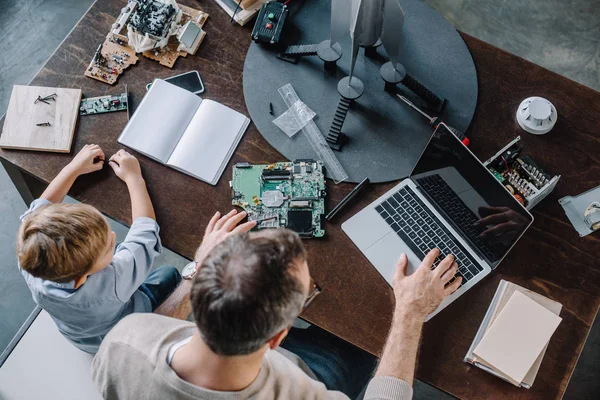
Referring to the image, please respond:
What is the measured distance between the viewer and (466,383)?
5.02 ft

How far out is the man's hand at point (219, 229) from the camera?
1.62 meters

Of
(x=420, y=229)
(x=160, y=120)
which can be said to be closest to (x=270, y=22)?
(x=160, y=120)

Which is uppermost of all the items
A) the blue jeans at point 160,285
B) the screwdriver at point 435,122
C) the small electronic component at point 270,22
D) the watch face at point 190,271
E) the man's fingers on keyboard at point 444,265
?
the small electronic component at point 270,22

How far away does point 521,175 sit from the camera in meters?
1.69

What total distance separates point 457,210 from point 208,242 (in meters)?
0.69

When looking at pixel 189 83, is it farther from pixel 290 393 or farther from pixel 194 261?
pixel 290 393

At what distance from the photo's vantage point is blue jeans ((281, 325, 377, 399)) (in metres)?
1.76

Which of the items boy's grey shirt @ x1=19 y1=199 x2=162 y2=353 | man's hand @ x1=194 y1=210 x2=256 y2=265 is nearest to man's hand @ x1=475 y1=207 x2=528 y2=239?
man's hand @ x1=194 y1=210 x2=256 y2=265

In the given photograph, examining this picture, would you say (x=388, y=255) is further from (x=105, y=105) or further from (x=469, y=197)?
(x=105, y=105)

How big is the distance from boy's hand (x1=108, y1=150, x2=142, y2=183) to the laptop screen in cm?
82

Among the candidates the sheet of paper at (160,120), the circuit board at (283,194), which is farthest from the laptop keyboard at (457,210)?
the sheet of paper at (160,120)

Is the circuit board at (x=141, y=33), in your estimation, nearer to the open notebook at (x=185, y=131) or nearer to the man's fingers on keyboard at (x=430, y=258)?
the open notebook at (x=185, y=131)

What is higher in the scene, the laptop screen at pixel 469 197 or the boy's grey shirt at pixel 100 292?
the laptop screen at pixel 469 197

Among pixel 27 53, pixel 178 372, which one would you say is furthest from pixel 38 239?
pixel 27 53
